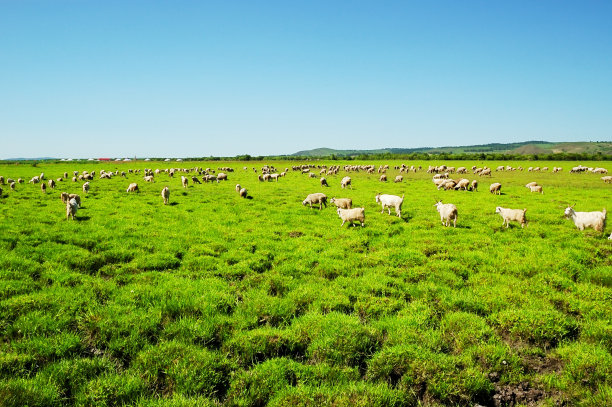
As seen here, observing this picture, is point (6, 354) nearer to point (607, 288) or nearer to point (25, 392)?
point (25, 392)

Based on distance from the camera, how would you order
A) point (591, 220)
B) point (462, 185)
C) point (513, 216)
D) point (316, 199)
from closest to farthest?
point (591, 220), point (513, 216), point (316, 199), point (462, 185)

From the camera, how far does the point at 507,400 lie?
16.2ft

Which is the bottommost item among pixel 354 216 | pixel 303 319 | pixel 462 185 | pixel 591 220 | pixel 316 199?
pixel 303 319

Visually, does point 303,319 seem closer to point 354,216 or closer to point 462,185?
point 354,216

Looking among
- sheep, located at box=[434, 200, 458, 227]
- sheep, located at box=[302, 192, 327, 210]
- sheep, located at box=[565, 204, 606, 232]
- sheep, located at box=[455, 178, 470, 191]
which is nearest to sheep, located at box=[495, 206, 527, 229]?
sheep, located at box=[565, 204, 606, 232]

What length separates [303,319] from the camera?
271 inches

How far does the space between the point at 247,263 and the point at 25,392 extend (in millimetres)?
6248

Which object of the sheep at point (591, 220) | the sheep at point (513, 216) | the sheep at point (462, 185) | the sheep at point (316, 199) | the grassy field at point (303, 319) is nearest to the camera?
the grassy field at point (303, 319)

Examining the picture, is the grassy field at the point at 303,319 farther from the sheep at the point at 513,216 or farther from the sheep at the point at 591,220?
the sheep at the point at 513,216

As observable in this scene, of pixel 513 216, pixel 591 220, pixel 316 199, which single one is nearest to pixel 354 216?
pixel 316 199

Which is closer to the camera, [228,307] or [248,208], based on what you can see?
[228,307]

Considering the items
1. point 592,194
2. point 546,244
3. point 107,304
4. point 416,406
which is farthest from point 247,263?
point 592,194

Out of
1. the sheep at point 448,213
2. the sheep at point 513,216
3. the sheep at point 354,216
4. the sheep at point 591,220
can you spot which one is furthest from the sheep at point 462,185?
the sheep at point 354,216

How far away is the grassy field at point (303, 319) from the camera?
4941mm
